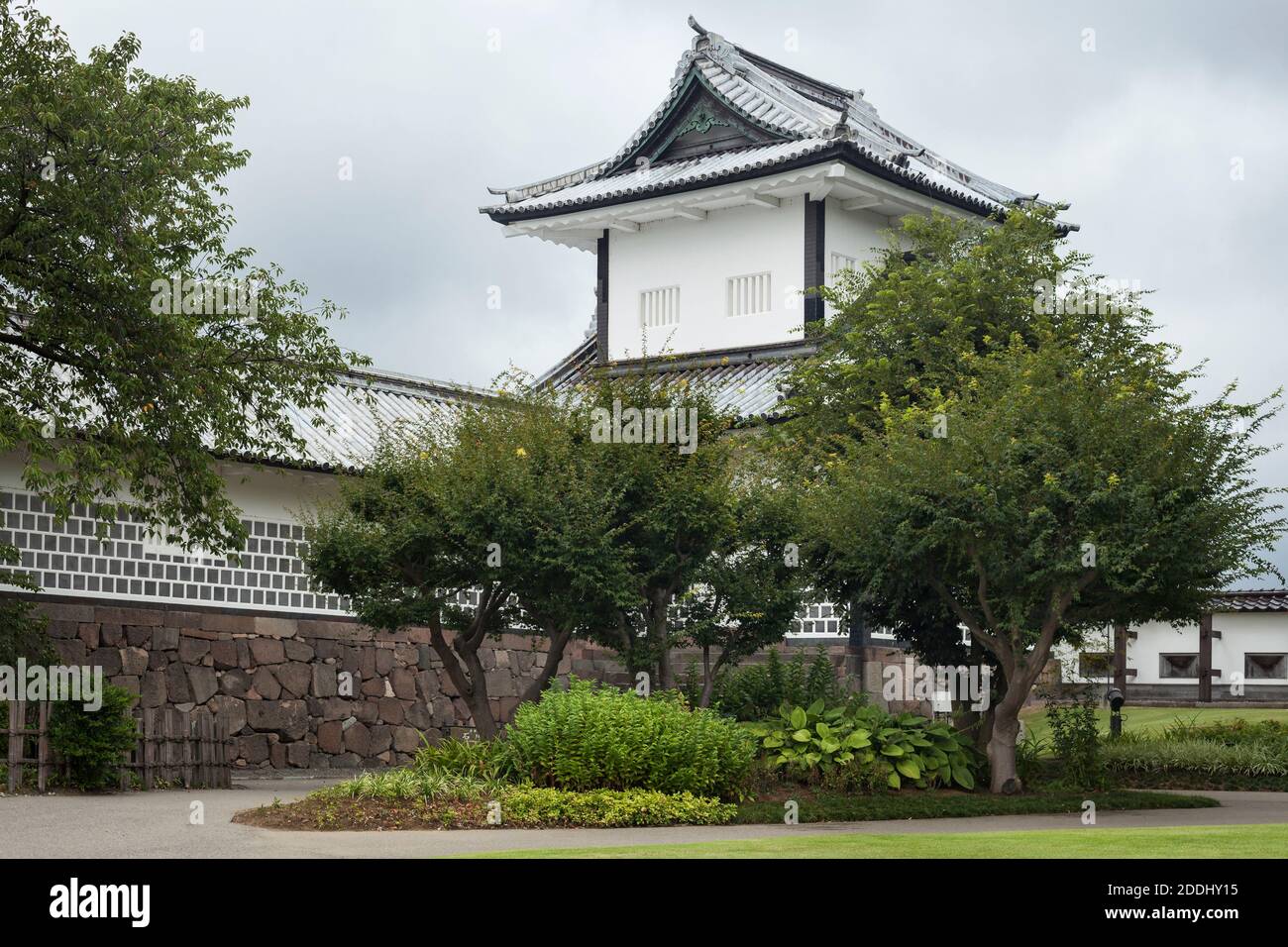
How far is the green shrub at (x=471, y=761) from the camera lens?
1766 centimetres

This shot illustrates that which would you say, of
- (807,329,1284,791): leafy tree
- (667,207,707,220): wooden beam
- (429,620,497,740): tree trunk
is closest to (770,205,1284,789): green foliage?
(807,329,1284,791): leafy tree

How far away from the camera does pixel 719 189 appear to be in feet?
109

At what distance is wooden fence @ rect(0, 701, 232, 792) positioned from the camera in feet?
60.7

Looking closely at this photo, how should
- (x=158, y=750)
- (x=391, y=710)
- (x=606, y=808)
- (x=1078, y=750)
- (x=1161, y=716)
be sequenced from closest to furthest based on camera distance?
1. (x=606, y=808)
2. (x=158, y=750)
3. (x=1078, y=750)
4. (x=391, y=710)
5. (x=1161, y=716)

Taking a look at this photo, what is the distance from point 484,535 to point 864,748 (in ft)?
17.7

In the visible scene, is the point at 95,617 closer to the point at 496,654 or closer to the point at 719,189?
the point at 496,654

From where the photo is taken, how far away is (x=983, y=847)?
515 inches

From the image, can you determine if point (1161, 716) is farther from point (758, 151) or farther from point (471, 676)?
point (471, 676)

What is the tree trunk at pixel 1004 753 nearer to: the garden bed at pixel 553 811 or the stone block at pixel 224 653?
A: the garden bed at pixel 553 811

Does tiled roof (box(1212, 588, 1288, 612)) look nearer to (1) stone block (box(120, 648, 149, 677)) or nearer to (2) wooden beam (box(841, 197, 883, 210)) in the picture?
(2) wooden beam (box(841, 197, 883, 210))

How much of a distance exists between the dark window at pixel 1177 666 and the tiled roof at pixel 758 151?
45.8 feet

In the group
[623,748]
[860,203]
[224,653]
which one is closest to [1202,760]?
[623,748]

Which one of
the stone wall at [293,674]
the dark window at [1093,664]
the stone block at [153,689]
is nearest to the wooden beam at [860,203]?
the stone wall at [293,674]
